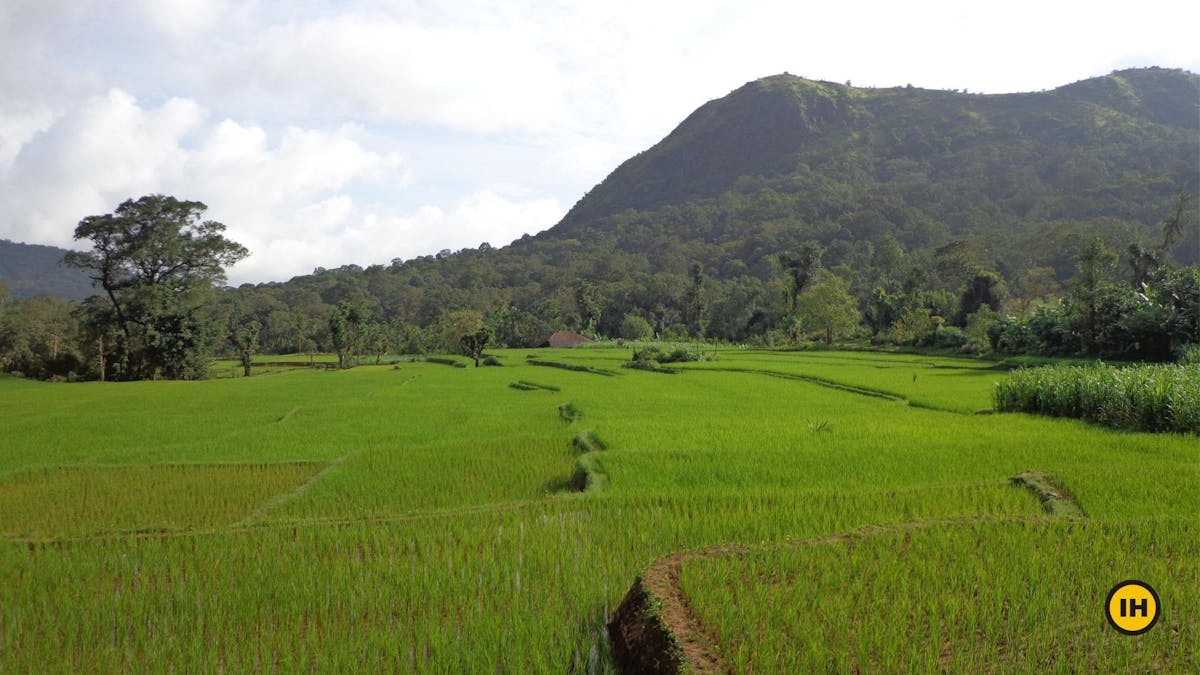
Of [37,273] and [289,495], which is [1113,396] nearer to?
[289,495]

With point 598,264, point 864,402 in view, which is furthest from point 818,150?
point 864,402

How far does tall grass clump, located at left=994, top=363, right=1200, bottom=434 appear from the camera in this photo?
829cm

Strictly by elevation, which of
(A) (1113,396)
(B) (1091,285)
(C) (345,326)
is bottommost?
(A) (1113,396)

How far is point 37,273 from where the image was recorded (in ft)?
518

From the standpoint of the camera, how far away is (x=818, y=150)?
164625 mm

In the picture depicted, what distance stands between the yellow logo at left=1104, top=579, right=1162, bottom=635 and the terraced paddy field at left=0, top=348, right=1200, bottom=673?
0.19 feet

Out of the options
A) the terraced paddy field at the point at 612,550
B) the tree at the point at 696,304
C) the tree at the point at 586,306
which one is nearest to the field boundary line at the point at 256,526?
the terraced paddy field at the point at 612,550

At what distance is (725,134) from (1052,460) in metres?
191

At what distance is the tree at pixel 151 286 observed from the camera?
29.2 metres

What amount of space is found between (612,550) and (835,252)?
86909mm

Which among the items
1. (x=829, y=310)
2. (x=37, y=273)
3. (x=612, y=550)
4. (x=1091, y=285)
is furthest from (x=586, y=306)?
(x=37, y=273)

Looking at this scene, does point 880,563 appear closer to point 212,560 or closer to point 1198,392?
point 212,560

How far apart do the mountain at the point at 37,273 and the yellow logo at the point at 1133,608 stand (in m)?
170

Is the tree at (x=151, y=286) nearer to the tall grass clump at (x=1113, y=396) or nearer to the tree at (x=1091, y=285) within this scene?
the tall grass clump at (x=1113, y=396)
